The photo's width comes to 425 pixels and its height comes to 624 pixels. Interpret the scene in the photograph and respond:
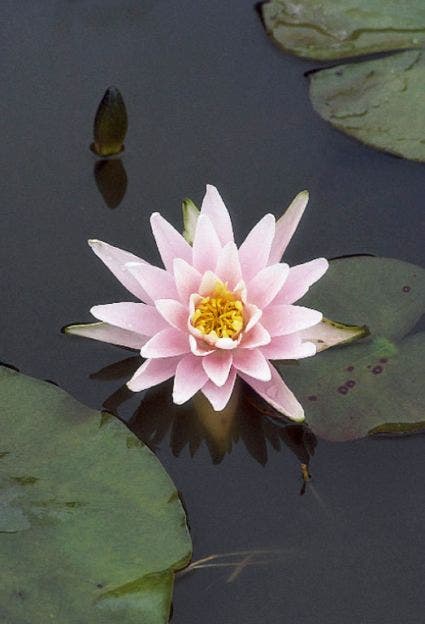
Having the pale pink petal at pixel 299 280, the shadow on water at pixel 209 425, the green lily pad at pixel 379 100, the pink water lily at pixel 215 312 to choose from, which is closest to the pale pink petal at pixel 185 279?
the pink water lily at pixel 215 312

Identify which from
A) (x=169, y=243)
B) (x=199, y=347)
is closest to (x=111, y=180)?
(x=169, y=243)

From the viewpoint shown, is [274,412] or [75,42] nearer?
[274,412]

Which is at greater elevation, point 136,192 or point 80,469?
point 136,192

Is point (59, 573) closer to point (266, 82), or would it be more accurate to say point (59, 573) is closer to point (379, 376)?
point (379, 376)

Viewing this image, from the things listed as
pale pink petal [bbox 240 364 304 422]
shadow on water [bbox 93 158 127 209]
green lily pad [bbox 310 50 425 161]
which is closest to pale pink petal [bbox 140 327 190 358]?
pale pink petal [bbox 240 364 304 422]

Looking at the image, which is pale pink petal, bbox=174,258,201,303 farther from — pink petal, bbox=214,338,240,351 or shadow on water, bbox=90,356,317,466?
shadow on water, bbox=90,356,317,466

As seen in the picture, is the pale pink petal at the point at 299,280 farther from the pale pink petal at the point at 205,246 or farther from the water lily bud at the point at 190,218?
the water lily bud at the point at 190,218

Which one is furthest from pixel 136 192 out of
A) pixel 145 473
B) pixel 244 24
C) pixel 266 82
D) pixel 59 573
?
pixel 59 573
